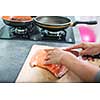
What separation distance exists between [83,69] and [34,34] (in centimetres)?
→ 29

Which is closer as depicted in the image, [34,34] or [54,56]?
[54,56]

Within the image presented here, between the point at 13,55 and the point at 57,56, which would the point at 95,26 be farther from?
the point at 13,55

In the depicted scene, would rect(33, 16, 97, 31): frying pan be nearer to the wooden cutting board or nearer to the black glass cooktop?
the black glass cooktop

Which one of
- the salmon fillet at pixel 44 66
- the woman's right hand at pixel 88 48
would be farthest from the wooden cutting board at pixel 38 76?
the woman's right hand at pixel 88 48

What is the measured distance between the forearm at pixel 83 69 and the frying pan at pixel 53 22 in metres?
0.16

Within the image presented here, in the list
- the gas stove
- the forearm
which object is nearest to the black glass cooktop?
the gas stove

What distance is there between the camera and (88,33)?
3.29 ft

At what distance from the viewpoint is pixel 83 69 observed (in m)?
0.86

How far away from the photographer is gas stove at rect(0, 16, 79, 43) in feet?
3.28

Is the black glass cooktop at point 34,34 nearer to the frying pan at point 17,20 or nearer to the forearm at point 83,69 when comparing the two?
the frying pan at point 17,20

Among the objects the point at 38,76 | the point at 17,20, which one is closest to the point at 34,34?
the point at 17,20
